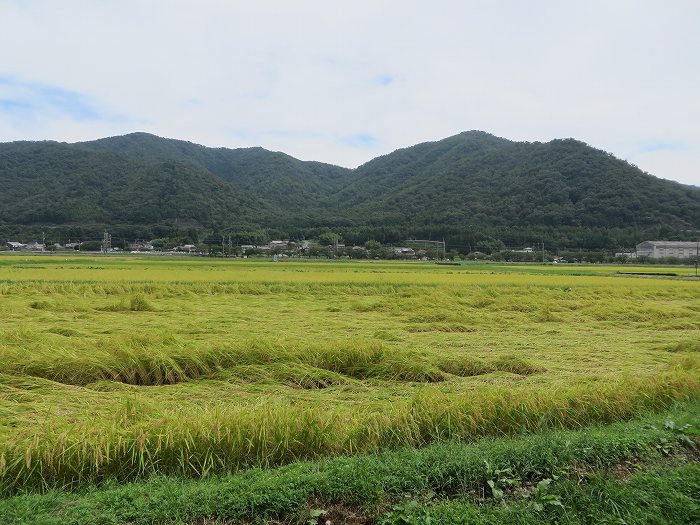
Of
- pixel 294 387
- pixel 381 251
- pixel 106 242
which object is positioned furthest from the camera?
pixel 106 242

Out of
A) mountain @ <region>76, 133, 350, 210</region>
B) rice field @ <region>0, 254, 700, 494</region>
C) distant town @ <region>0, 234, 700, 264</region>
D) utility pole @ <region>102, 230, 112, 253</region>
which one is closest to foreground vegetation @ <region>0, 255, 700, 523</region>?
rice field @ <region>0, 254, 700, 494</region>

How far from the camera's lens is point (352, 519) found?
2.93 metres

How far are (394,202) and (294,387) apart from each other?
7955cm

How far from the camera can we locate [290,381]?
5879 mm

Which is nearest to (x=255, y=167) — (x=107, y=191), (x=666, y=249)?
(x=107, y=191)

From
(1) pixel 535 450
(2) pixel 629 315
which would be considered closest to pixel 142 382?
(1) pixel 535 450

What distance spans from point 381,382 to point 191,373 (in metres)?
2.56

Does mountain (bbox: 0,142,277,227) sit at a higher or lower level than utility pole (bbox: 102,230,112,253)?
higher

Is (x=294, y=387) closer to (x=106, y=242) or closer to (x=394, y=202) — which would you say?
(x=106, y=242)

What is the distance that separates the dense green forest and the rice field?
53.0m

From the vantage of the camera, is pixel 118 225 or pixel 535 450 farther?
pixel 118 225

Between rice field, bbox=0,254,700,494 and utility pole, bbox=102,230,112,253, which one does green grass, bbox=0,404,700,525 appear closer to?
rice field, bbox=0,254,700,494

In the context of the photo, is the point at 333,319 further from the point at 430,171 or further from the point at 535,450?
the point at 430,171

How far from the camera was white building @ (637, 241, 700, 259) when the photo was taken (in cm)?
5459
